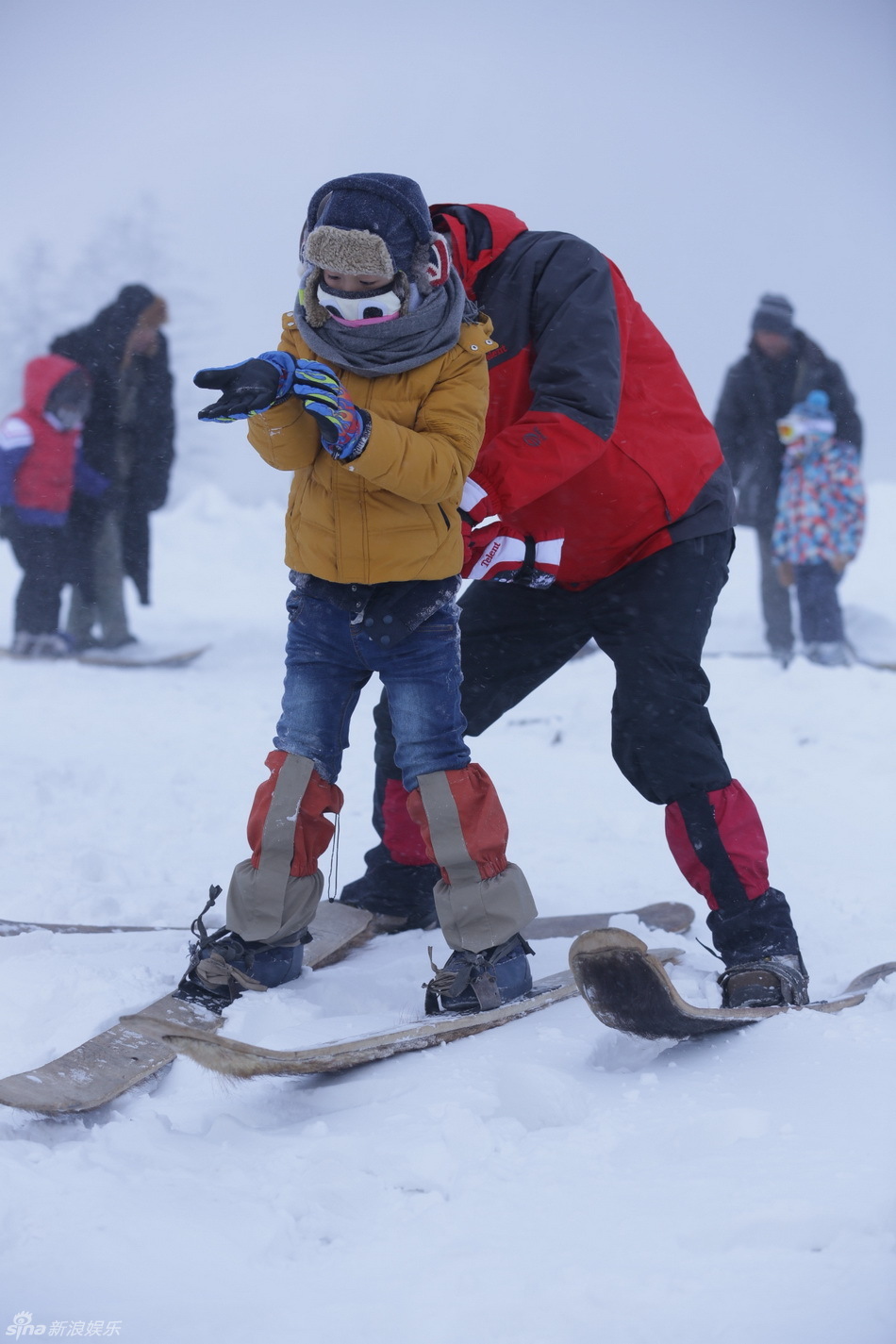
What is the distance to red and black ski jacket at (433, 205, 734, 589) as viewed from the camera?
2.04 meters

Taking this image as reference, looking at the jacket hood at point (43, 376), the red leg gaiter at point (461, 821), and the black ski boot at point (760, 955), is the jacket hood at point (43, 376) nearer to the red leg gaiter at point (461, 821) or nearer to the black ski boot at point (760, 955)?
the red leg gaiter at point (461, 821)

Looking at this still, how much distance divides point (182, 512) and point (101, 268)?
665 cm

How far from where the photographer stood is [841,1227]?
1.23m

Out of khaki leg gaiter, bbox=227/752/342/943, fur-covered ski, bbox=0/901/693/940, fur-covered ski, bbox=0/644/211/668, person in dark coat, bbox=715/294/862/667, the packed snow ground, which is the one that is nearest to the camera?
the packed snow ground

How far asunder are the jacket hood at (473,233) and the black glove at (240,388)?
1.82ft

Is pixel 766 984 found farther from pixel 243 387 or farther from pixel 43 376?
pixel 43 376

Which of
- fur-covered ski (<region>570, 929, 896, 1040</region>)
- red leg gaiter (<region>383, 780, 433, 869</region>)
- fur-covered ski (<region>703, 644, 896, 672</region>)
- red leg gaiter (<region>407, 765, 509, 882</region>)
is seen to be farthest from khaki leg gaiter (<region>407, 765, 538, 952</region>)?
fur-covered ski (<region>703, 644, 896, 672</region>)

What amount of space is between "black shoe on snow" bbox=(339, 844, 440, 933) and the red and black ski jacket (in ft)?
2.92

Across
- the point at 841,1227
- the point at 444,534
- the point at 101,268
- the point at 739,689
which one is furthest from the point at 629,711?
the point at 101,268

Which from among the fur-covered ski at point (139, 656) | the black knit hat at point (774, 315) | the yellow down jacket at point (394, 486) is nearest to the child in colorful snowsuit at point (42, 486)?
the fur-covered ski at point (139, 656)

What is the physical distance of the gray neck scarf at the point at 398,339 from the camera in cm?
191

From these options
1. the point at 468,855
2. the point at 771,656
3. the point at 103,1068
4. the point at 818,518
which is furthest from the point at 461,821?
the point at 818,518

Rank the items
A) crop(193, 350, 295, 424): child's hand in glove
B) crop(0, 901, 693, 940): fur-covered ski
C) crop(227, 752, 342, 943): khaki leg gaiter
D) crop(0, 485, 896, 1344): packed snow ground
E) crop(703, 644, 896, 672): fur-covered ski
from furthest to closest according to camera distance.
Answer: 1. crop(703, 644, 896, 672): fur-covered ski
2. crop(0, 901, 693, 940): fur-covered ski
3. crop(227, 752, 342, 943): khaki leg gaiter
4. crop(193, 350, 295, 424): child's hand in glove
5. crop(0, 485, 896, 1344): packed snow ground

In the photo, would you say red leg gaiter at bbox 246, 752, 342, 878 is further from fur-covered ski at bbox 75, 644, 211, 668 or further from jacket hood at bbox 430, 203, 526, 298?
fur-covered ski at bbox 75, 644, 211, 668
